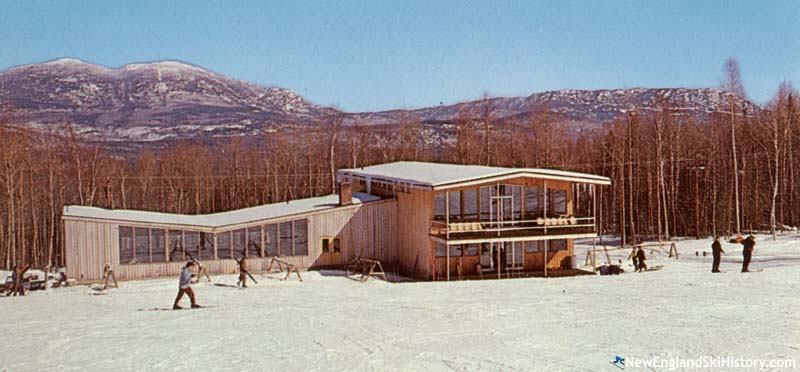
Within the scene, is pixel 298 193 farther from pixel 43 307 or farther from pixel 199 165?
pixel 43 307

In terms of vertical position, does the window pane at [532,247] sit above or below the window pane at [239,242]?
below

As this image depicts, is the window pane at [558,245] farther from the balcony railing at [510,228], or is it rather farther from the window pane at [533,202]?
the window pane at [533,202]

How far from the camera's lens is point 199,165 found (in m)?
76.1

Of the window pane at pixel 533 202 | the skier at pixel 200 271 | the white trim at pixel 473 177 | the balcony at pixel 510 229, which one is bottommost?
the skier at pixel 200 271

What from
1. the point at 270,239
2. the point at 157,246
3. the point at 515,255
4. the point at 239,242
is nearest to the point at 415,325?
the point at 515,255

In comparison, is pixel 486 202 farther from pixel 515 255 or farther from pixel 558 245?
pixel 558 245

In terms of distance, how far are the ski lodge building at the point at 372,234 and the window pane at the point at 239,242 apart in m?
0.04

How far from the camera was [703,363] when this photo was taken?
13648mm

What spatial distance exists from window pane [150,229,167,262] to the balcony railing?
437 inches

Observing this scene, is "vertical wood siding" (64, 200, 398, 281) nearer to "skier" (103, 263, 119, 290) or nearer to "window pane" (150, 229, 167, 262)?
"window pane" (150, 229, 167, 262)

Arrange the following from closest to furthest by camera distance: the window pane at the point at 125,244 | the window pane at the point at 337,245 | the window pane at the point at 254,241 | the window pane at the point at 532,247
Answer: the window pane at the point at 125,244
the window pane at the point at 254,241
the window pane at the point at 532,247
the window pane at the point at 337,245

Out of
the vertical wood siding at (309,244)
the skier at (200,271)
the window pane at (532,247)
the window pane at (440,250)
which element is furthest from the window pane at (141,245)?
the window pane at (532,247)

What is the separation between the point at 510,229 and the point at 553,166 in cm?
3790

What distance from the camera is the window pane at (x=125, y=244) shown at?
29328mm
